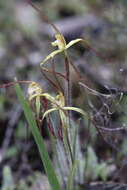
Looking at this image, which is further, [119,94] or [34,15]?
[34,15]

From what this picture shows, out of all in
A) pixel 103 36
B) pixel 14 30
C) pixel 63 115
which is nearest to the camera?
pixel 63 115

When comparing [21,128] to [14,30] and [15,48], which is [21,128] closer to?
[15,48]

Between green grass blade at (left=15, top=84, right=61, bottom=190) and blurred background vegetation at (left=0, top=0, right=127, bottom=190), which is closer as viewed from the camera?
green grass blade at (left=15, top=84, right=61, bottom=190)

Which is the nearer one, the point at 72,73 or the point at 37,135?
the point at 37,135

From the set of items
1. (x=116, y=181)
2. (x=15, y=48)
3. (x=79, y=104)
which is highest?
(x=15, y=48)

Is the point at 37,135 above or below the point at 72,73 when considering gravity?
above

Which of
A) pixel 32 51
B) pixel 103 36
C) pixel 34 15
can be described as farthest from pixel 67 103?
pixel 34 15

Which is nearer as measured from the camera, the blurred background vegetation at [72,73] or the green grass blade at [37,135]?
the green grass blade at [37,135]

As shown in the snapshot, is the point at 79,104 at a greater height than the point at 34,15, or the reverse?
the point at 34,15
